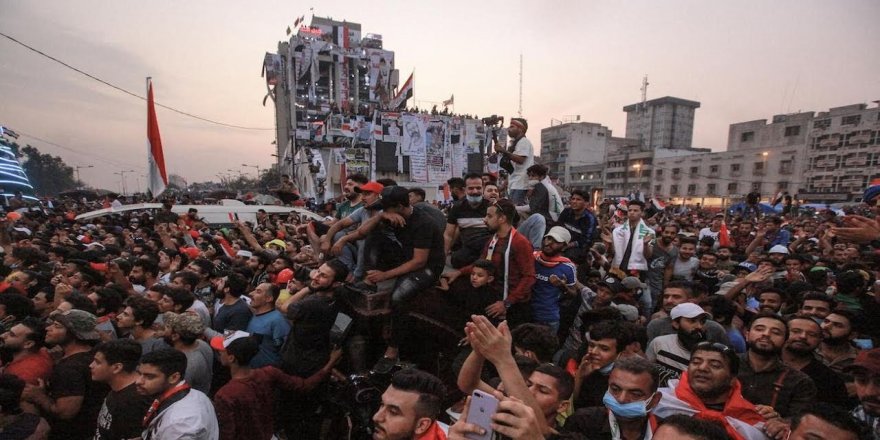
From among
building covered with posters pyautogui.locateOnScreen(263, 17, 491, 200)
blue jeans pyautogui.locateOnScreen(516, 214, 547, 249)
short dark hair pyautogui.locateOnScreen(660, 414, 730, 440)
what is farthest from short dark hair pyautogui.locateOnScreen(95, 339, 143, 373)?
building covered with posters pyautogui.locateOnScreen(263, 17, 491, 200)

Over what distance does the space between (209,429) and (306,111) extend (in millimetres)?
55029

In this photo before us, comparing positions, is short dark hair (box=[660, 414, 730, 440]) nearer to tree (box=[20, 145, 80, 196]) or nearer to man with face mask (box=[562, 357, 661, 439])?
man with face mask (box=[562, 357, 661, 439])

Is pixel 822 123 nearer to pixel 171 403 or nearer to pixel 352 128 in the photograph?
pixel 352 128

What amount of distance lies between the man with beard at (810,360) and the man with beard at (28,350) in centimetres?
608

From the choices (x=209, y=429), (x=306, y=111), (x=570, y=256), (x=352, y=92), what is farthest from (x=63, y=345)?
(x=352, y=92)

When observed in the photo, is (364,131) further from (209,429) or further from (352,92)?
(209,429)

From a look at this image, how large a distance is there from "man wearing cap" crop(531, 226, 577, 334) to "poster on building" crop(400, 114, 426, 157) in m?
35.0

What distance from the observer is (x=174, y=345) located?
146 inches

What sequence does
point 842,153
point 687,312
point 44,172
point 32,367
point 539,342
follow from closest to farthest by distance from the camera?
point 539,342 < point 32,367 < point 687,312 < point 842,153 < point 44,172

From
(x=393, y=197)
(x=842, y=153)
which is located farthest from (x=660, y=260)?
(x=842, y=153)

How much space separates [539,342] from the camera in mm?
3115

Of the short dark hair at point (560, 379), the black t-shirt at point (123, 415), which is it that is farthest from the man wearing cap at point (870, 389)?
the black t-shirt at point (123, 415)

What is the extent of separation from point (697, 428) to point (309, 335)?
334 cm

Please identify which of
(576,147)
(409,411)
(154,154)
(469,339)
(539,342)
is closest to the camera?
(469,339)
